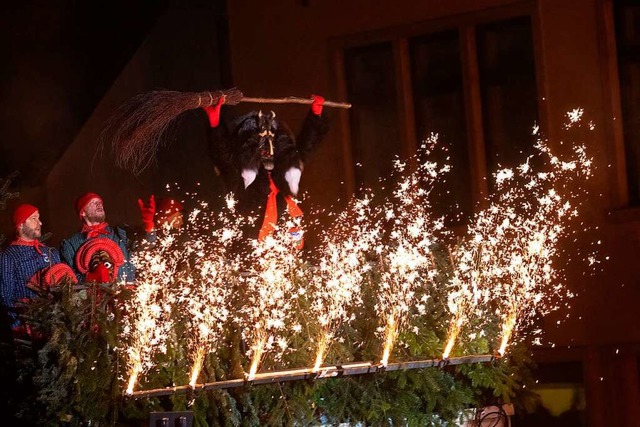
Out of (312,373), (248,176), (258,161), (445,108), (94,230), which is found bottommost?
(312,373)

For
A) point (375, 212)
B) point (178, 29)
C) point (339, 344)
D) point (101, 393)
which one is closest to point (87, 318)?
point (101, 393)

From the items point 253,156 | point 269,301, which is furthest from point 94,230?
point 269,301

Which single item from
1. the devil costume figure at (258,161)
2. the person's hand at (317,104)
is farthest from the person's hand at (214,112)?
the person's hand at (317,104)

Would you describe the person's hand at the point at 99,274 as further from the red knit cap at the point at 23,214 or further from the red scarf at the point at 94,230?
the red knit cap at the point at 23,214

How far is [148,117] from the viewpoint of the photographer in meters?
11.5

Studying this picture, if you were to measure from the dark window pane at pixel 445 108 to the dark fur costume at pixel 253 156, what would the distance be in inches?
128

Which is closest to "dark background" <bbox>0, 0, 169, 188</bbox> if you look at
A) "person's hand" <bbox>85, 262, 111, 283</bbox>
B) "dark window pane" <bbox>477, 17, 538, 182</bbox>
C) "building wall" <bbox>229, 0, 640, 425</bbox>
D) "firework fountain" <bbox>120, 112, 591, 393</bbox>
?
"building wall" <bbox>229, 0, 640, 425</bbox>

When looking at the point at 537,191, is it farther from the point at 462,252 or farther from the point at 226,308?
the point at 226,308

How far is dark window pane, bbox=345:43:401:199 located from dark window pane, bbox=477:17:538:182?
105 cm

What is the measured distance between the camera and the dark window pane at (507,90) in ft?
48.9

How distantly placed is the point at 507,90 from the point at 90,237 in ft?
17.1

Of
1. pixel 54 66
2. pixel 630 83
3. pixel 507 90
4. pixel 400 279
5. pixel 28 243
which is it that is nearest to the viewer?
pixel 400 279

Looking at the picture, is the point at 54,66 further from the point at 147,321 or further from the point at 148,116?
the point at 147,321

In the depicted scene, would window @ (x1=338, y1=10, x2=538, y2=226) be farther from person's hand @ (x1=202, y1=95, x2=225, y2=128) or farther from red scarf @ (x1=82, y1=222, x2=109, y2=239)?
red scarf @ (x1=82, y1=222, x2=109, y2=239)
